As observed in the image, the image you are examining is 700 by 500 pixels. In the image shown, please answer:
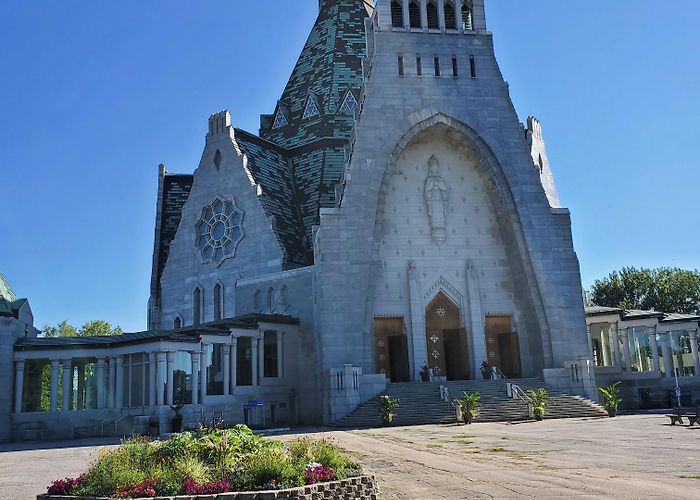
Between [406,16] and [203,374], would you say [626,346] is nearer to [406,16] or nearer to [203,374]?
[406,16]

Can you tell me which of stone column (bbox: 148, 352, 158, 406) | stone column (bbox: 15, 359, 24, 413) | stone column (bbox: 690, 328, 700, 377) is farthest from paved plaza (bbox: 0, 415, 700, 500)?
stone column (bbox: 690, 328, 700, 377)

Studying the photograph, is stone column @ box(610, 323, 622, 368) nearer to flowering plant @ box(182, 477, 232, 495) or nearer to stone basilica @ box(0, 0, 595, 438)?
stone basilica @ box(0, 0, 595, 438)

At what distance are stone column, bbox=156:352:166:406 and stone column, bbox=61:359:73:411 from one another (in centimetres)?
568

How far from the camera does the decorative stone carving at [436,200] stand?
43750 mm

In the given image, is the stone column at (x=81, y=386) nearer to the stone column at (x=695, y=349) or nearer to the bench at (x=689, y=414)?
the bench at (x=689, y=414)

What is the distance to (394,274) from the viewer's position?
Result: 42938mm

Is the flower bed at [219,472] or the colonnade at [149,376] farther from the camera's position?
the colonnade at [149,376]

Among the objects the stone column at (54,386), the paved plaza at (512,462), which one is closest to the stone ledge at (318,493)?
the paved plaza at (512,462)

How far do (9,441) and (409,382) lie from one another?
21314 millimetres

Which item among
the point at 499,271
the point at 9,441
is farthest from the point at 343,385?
the point at 9,441

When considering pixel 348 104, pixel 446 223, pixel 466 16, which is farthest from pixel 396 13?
pixel 446 223

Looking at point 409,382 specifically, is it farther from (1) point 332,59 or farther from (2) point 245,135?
(1) point 332,59

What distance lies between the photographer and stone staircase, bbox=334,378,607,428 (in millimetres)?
34625

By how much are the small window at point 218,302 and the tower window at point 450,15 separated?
954 inches
